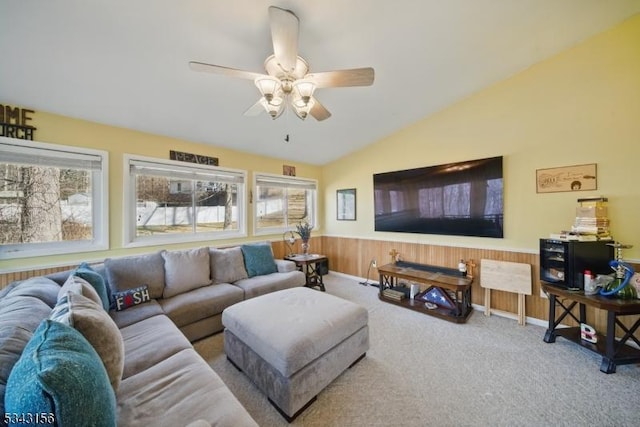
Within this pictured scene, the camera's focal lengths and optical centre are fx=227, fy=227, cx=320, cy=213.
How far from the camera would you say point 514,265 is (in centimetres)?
270

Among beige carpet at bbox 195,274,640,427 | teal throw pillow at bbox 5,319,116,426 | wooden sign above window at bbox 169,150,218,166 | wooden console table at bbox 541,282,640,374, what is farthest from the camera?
wooden sign above window at bbox 169,150,218,166

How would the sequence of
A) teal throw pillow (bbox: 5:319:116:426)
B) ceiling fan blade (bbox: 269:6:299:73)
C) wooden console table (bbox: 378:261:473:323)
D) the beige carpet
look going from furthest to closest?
wooden console table (bbox: 378:261:473:323), the beige carpet, ceiling fan blade (bbox: 269:6:299:73), teal throw pillow (bbox: 5:319:116:426)

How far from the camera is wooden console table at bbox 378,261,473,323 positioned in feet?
9.08

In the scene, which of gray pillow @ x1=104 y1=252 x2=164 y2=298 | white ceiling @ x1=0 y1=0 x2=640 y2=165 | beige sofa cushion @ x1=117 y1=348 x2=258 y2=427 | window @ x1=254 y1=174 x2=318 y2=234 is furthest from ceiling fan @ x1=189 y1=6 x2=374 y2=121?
window @ x1=254 y1=174 x2=318 y2=234

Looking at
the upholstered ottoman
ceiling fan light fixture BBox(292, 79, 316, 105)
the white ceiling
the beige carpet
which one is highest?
the white ceiling

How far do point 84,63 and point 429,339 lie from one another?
4021 mm

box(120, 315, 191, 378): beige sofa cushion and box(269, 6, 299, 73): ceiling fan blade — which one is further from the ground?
box(269, 6, 299, 73): ceiling fan blade

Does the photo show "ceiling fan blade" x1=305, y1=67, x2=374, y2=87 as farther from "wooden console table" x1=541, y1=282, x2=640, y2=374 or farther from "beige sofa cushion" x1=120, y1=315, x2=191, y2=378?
"wooden console table" x1=541, y1=282, x2=640, y2=374

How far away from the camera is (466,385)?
1755mm

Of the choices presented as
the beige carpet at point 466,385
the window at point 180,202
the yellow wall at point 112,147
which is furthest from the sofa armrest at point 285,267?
the beige carpet at point 466,385

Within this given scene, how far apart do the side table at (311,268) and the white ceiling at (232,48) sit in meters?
2.26

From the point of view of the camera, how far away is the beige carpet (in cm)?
149

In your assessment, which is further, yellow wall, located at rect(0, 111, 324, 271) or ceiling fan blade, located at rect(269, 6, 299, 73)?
yellow wall, located at rect(0, 111, 324, 271)

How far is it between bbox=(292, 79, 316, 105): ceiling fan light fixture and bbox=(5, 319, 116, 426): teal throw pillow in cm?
178
